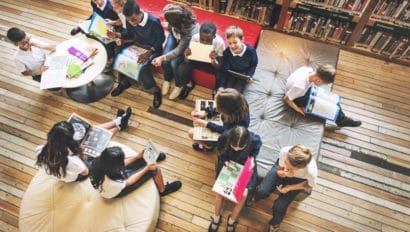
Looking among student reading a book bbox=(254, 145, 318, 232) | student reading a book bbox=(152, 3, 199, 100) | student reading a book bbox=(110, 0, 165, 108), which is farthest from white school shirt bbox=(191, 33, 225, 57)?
student reading a book bbox=(254, 145, 318, 232)

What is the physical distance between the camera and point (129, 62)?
3322mm

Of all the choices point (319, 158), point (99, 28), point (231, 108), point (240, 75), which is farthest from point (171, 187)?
point (99, 28)

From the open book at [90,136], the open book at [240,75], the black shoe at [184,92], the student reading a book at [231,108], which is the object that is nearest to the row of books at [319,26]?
the open book at [240,75]

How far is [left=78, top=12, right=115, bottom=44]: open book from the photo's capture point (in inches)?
133

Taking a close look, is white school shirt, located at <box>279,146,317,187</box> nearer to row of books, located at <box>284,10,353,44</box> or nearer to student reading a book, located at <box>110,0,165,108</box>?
student reading a book, located at <box>110,0,165,108</box>

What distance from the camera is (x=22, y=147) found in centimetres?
329

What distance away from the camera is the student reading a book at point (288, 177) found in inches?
90.0

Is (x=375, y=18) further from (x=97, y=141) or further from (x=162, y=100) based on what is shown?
(x=97, y=141)

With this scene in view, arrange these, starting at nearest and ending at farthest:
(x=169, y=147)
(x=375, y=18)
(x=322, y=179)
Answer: (x=322, y=179), (x=169, y=147), (x=375, y=18)

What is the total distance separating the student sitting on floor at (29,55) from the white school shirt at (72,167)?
117 centimetres

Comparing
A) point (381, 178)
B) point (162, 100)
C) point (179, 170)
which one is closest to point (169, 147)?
point (179, 170)

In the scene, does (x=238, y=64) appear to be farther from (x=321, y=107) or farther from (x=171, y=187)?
(x=171, y=187)

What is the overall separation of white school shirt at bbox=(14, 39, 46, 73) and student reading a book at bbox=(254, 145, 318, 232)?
2571 millimetres

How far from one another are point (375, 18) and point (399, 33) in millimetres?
337
